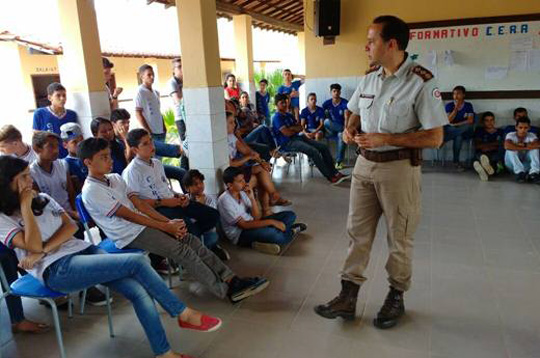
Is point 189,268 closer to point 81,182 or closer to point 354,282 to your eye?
point 354,282

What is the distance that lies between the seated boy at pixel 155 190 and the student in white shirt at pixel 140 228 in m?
0.18

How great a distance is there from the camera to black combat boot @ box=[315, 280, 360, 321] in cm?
236

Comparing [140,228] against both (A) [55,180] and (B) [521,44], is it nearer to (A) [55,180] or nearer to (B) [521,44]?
(A) [55,180]

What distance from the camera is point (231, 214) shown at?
3.36 m

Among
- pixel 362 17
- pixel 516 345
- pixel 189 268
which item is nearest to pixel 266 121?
pixel 362 17

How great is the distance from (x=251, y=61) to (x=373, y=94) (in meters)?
7.74

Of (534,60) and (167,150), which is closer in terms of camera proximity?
(167,150)

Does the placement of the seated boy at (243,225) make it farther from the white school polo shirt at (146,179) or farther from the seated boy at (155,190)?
the white school polo shirt at (146,179)

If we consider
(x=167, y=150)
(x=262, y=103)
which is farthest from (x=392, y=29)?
(x=262, y=103)

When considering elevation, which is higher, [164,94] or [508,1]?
[508,1]

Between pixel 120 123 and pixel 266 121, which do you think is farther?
pixel 266 121

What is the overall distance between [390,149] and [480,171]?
12.5 ft

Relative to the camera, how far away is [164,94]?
34.8 ft

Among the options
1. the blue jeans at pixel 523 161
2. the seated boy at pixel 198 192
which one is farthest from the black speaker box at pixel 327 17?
the seated boy at pixel 198 192
